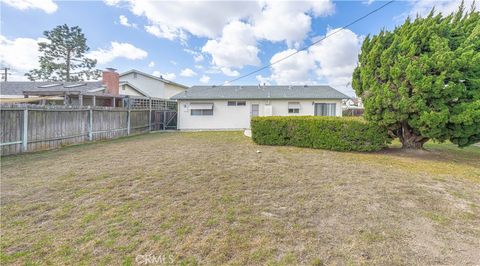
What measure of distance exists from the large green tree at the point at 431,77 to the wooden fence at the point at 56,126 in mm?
11456

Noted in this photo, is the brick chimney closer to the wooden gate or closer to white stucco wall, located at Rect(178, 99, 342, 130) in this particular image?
the wooden gate

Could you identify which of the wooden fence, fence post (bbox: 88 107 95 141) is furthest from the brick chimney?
fence post (bbox: 88 107 95 141)

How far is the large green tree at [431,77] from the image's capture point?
6230 millimetres

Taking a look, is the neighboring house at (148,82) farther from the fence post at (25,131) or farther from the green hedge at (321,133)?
the green hedge at (321,133)

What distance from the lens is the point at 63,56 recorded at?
30125mm

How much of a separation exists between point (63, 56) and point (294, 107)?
32911 millimetres

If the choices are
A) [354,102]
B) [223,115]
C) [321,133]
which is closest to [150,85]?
[223,115]

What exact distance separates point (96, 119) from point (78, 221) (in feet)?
A: 30.2

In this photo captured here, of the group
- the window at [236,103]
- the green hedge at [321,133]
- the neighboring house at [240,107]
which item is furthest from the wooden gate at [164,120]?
the green hedge at [321,133]

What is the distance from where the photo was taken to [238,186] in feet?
14.4

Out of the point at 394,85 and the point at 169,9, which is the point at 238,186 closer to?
the point at 394,85

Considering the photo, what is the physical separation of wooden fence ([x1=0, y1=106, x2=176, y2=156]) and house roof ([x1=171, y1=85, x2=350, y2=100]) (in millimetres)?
5300

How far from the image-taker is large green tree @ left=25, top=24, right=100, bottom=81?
29062mm

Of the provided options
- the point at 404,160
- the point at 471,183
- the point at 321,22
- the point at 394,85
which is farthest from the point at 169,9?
the point at 471,183
